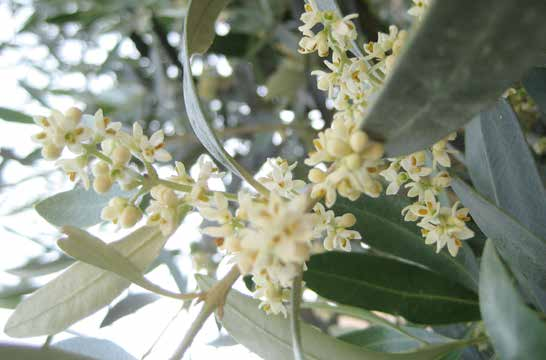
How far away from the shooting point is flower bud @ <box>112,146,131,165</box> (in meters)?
0.66

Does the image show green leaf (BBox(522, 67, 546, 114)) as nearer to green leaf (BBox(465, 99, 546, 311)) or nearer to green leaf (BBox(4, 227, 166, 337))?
green leaf (BBox(465, 99, 546, 311))

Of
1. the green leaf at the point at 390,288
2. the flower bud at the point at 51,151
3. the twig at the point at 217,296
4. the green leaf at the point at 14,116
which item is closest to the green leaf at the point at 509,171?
the green leaf at the point at 390,288

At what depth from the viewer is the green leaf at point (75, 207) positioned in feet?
3.11

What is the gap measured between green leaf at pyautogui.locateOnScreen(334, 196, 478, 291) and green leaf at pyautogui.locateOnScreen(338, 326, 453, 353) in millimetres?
160

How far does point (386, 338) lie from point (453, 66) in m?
0.75

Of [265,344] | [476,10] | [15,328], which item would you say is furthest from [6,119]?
[476,10]

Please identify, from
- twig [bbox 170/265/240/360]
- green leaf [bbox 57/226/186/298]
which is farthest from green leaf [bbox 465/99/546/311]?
green leaf [bbox 57/226/186/298]

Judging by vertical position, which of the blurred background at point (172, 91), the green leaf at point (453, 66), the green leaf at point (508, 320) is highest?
the green leaf at point (453, 66)

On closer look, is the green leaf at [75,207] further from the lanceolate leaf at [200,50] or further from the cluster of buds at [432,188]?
the cluster of buds at [432,188]

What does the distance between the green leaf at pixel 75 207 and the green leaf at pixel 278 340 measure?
29 centimetres

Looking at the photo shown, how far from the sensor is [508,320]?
453 mm

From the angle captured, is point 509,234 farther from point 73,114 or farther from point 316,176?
point 73,114

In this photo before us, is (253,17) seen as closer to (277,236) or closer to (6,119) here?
(6,119)

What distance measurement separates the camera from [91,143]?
2.29 feet
